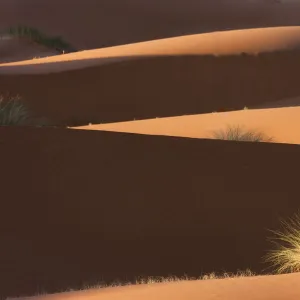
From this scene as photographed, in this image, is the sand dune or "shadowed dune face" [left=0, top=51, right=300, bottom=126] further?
the sand dune

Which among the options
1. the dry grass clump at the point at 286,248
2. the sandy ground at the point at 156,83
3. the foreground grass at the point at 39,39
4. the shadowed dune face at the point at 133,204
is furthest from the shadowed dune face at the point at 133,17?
the dry grass clump at the point at 286,248

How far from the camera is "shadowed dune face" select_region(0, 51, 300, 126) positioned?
72.8 feet

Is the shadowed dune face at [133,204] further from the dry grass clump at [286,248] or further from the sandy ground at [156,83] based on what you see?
the sandy ground at [156,83]

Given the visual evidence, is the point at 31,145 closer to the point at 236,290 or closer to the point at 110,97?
the point at 236,290

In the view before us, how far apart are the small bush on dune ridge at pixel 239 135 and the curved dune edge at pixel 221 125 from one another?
18 centimetres

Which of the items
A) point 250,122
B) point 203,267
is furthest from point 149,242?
point 250,122

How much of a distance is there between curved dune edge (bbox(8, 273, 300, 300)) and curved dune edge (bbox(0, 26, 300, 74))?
17459mm

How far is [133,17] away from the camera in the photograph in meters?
53.3

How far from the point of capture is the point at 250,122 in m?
16.8

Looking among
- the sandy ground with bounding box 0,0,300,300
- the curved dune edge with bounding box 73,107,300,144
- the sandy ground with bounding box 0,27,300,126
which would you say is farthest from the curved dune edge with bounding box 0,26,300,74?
the sandy ground with bounding box 0,0,300,300

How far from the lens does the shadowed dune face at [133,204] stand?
10.1 metres

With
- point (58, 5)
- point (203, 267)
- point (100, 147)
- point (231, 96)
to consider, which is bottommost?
point (203, 267)

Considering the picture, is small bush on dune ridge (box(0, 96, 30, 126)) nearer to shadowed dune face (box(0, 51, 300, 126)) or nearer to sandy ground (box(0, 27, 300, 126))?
sandy ground (box(0, 27, 300, 126))

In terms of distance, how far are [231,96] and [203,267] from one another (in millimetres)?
13633
